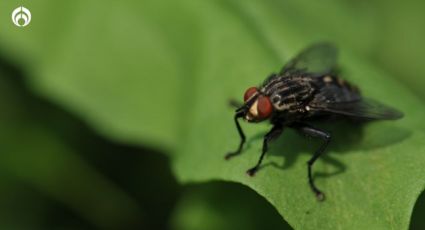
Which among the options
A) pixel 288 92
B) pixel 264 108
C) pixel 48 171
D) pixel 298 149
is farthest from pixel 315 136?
pixel 48 171

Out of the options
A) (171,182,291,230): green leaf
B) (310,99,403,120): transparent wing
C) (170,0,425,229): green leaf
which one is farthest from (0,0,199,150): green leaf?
(310,99,403,120): transparent wing

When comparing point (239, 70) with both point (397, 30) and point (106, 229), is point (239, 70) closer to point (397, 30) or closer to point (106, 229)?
point (106, 229)

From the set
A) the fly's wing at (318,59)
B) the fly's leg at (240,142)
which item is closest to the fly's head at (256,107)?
the fly's leg at (240,142)

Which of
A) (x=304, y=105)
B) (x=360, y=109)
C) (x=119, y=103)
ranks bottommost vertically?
(x=360, y=109)

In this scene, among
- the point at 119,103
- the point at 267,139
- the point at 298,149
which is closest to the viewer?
the point at 267,139

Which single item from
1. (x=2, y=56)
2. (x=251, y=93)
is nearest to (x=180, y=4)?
(x=251, y=93)

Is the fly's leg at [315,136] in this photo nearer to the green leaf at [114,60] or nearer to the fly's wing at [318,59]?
the fly's wing at [318,59]

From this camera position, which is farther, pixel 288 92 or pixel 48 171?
pixel 48 171

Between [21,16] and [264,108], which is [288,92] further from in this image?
[21,16]

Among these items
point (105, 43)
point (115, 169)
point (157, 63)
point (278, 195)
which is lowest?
point (278, 195)
